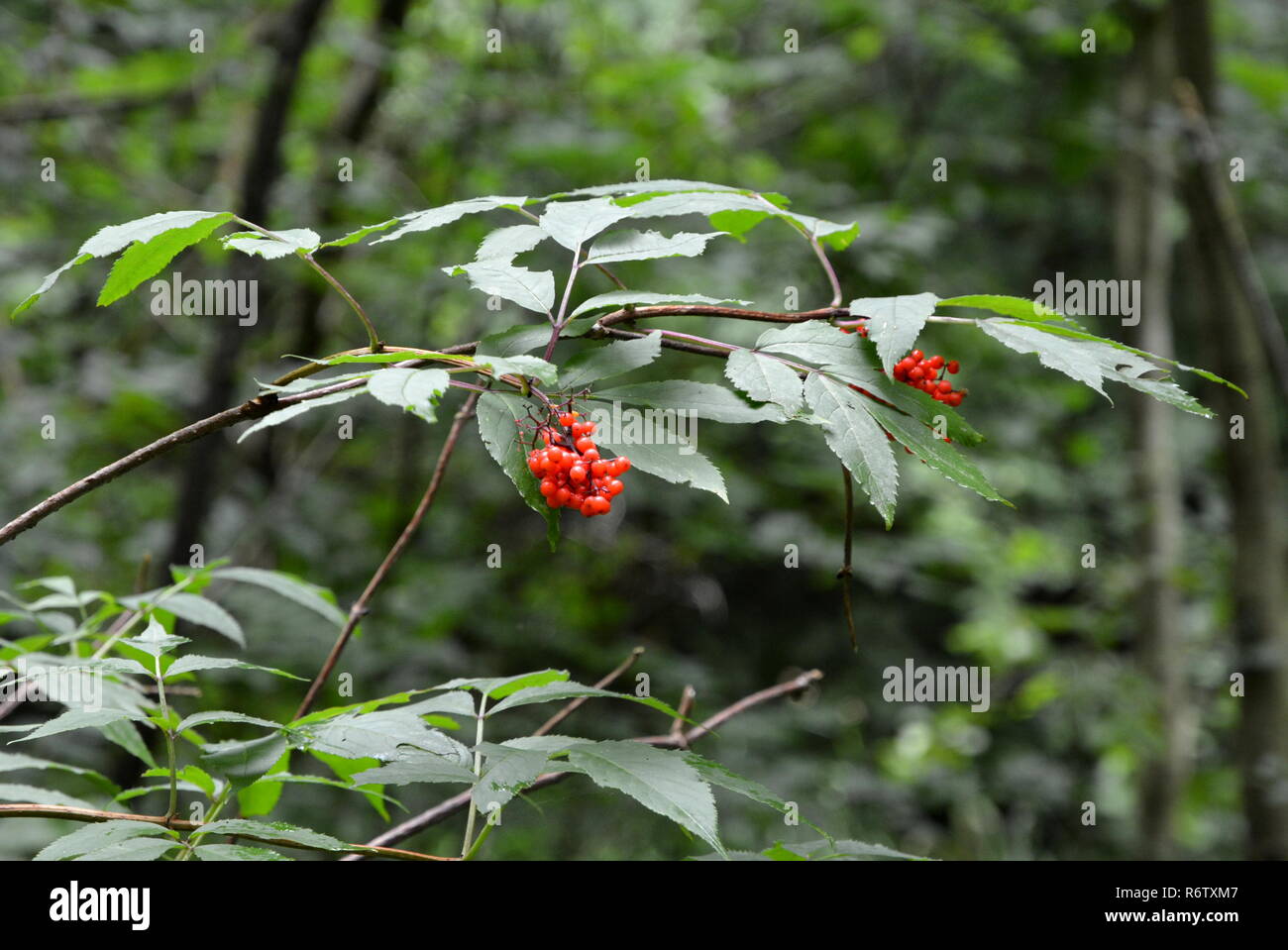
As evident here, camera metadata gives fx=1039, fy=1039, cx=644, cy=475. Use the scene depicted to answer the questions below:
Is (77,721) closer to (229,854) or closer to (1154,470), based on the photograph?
(229,854)

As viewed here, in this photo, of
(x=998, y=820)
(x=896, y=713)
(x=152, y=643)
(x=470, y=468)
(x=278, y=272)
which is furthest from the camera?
(x=998, y=820)

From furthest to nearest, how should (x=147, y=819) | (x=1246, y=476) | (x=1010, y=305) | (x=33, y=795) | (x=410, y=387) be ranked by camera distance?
(x=1246, y=476) < (x=33, y=795) < (x=1010, y=305) < (x=147, y=819) < (x=410, y=387)

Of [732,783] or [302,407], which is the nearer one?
[302,407]

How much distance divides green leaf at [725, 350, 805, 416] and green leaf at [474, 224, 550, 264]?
23cm

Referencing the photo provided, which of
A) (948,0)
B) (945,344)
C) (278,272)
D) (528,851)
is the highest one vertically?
(948,0)

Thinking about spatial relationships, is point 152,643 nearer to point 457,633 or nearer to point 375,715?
point 375,715

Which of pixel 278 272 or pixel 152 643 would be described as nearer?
pixel 152 643

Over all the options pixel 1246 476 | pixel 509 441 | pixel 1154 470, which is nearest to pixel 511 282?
pixel 509 441

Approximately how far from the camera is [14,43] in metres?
3.81

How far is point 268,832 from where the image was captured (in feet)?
2.68

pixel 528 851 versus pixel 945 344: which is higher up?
pixel 945 344

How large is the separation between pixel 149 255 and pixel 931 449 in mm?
718

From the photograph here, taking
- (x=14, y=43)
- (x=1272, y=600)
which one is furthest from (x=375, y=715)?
(x=14, y=43)
